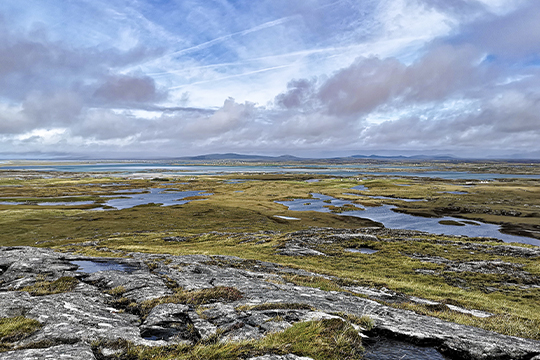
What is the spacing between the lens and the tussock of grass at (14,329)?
25.2ft

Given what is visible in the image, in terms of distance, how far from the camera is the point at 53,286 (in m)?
13.7

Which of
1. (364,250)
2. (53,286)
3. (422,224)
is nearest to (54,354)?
(53,286)

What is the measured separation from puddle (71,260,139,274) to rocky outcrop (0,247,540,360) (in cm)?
185

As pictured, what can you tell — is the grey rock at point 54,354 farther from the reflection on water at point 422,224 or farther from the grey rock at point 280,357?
the reflection on water at point 422,224

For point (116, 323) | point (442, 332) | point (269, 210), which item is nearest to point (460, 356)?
point (442, 332)

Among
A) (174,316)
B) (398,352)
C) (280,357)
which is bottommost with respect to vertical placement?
(398,352)

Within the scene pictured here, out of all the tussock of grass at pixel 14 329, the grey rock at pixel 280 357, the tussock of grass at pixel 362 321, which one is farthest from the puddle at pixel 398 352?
the tussock of grass at pixel 14 329

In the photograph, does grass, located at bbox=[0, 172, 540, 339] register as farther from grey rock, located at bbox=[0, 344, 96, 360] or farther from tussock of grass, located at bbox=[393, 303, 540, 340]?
grey rock, located at bbox=[0, 344, 96, 360]

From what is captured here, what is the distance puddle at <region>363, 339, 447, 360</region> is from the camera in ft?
26.9

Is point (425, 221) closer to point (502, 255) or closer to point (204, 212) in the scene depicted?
point (502, 255)

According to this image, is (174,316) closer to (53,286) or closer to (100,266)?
(53,286)

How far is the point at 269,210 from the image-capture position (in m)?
84.8

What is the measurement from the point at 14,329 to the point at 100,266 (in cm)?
1183

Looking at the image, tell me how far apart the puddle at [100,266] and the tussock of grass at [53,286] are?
324cm
